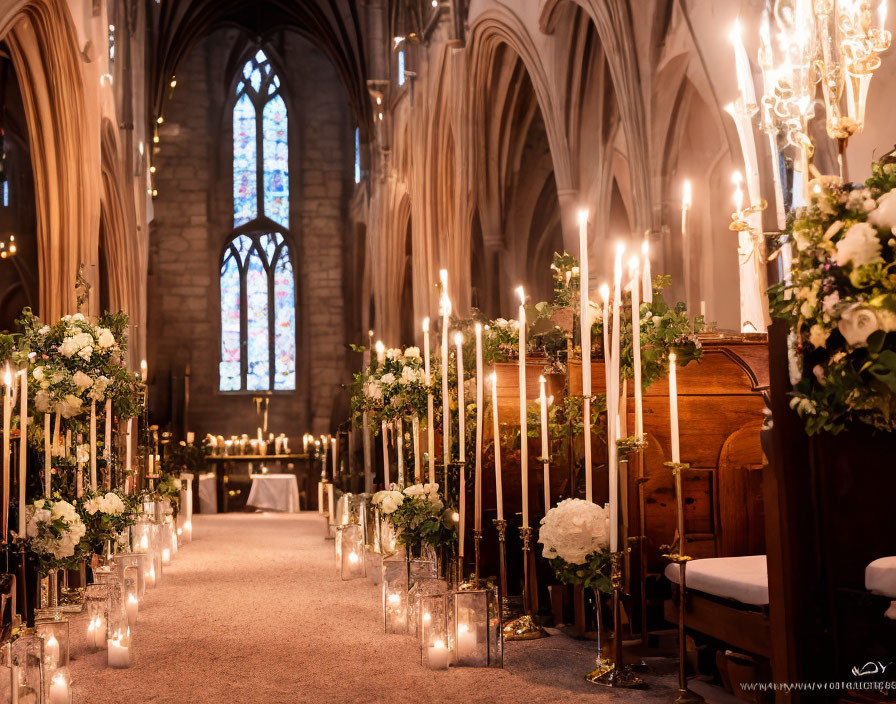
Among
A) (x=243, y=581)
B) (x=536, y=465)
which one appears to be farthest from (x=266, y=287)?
(x=536, y=465)

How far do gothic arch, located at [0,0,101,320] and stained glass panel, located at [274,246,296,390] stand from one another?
9.66 m

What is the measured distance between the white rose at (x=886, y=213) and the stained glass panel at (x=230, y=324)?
1831 centimetres

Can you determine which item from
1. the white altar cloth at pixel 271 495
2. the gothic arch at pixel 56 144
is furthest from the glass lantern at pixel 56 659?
the white altar cloth at pixel 271 495

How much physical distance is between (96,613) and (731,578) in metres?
2.47

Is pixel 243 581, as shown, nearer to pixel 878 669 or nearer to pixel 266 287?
pixel 878 669

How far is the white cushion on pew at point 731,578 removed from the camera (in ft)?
8.43

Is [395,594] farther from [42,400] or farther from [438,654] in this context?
[42,400]

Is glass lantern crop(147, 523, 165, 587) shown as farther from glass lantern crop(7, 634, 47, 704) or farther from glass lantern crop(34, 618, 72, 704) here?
glass lantern crop(7, 634, 47, 704)

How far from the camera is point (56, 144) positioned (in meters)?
9.74

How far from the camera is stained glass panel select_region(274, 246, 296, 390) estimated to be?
19.9 m

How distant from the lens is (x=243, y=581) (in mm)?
6242

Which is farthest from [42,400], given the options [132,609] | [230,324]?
[230,324]

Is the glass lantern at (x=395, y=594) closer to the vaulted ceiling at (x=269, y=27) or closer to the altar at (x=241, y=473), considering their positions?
the altar at (x=241, y=473)

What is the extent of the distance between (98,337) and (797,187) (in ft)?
12.2
